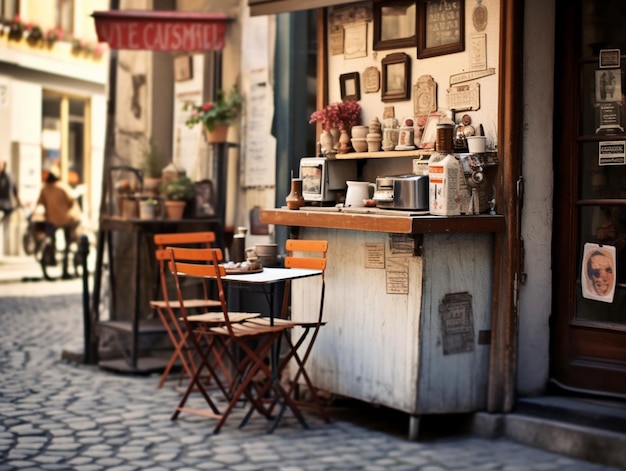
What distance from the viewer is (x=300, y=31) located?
879cm

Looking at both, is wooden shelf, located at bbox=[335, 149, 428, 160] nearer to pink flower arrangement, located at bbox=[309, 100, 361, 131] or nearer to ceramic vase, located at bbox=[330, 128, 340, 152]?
ceramic vase, located at bbox=[330, 128, 340, 152]

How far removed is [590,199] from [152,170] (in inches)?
173

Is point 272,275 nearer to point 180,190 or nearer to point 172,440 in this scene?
point 172,440

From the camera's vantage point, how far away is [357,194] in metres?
7.24

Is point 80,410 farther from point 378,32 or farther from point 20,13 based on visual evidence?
point 20,13

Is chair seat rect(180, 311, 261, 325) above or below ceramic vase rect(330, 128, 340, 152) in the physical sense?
below

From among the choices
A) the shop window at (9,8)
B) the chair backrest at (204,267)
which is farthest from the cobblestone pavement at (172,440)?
the shop window at (9,8)

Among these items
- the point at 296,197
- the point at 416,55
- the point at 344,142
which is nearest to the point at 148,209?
the point at 296,197

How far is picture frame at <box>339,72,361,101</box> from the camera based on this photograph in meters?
7.70

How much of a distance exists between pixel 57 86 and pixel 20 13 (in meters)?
1.83

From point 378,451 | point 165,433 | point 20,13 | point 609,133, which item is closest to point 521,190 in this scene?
point 609,133

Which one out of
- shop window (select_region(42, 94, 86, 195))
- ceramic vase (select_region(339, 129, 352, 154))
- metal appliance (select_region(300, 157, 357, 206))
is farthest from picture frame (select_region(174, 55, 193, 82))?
shop window (select_region(42, 94, 86, 195))

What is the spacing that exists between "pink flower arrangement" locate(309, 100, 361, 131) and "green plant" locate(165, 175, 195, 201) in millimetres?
2131

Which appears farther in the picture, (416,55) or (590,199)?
(416,55)
